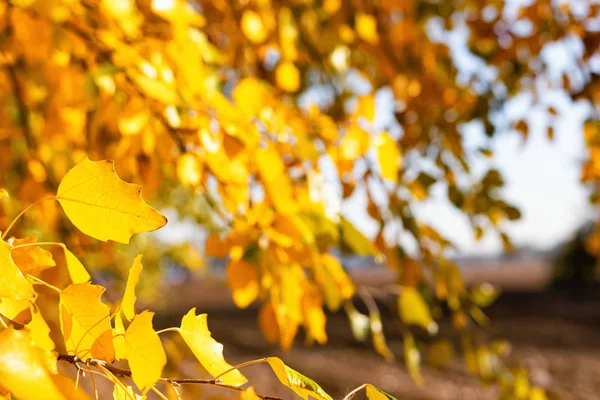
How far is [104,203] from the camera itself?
39cm

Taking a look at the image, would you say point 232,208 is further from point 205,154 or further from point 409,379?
point 409,379

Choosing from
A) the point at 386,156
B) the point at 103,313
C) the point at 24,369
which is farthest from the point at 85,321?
the point at 386,156

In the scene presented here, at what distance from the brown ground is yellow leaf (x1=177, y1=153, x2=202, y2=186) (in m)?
3.12

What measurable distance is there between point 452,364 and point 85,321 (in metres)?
6.04

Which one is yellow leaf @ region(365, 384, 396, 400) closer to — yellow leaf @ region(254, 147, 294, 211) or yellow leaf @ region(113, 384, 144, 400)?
yellow leaf @ region(113, 384, 144, 400)

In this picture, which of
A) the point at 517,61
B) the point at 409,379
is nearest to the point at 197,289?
the point at 409,379

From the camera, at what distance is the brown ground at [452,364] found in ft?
17.0

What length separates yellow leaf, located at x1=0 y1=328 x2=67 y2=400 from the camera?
0.84 feet

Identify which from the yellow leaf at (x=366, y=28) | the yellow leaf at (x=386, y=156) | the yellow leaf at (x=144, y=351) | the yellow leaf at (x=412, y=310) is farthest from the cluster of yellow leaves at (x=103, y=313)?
the yellow leaf at (x=366, y=28)

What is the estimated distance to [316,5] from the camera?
1.57 metres

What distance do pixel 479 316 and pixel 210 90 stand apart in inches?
30.3

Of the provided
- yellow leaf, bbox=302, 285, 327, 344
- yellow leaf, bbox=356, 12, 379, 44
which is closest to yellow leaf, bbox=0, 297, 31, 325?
yellow leaf, bbox=302, 285, 327, 344

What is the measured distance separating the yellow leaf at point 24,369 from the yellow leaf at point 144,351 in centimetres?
7

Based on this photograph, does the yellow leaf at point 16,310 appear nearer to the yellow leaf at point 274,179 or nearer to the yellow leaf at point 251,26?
the yellow leaf at point 274,179
